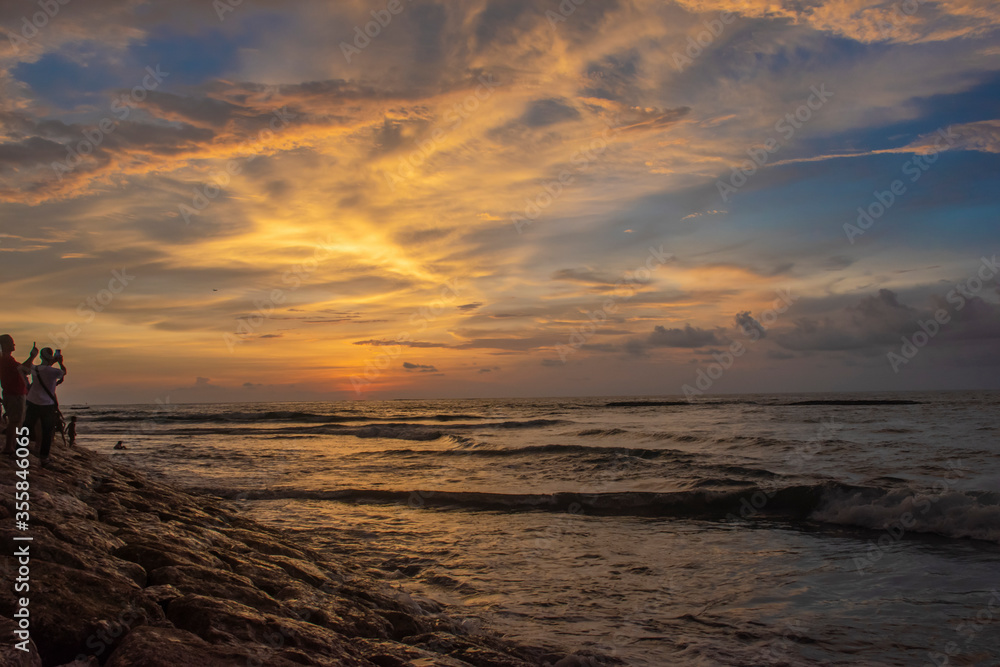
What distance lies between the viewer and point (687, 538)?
12.1 m

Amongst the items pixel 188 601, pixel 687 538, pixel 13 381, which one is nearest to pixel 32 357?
pixel 13 381

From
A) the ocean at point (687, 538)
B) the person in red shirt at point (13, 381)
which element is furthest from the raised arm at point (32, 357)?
the ocean at point (687, 538)

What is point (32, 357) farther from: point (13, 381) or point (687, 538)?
point (687, 538)

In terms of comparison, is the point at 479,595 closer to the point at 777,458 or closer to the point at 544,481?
the point at 544,481

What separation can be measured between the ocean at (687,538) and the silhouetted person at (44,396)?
4.77 metres

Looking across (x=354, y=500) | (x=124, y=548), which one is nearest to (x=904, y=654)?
(x=124, y=548)

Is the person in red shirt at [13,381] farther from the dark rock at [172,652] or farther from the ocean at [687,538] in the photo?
the dark rock at [172,652]

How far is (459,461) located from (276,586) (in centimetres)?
1996

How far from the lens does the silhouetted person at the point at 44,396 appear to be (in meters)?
9.13

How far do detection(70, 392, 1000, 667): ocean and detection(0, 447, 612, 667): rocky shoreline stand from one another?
1.33 meters

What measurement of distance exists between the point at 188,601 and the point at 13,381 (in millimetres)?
8012

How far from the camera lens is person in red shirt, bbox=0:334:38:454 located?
31.3ft

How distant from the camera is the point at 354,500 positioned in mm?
16344

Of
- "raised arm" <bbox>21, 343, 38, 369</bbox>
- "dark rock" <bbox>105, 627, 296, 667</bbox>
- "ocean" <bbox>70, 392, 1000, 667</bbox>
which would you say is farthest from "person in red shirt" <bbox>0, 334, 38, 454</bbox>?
"dark rock" <bbox>105, 627, 296, 667</bbox>
